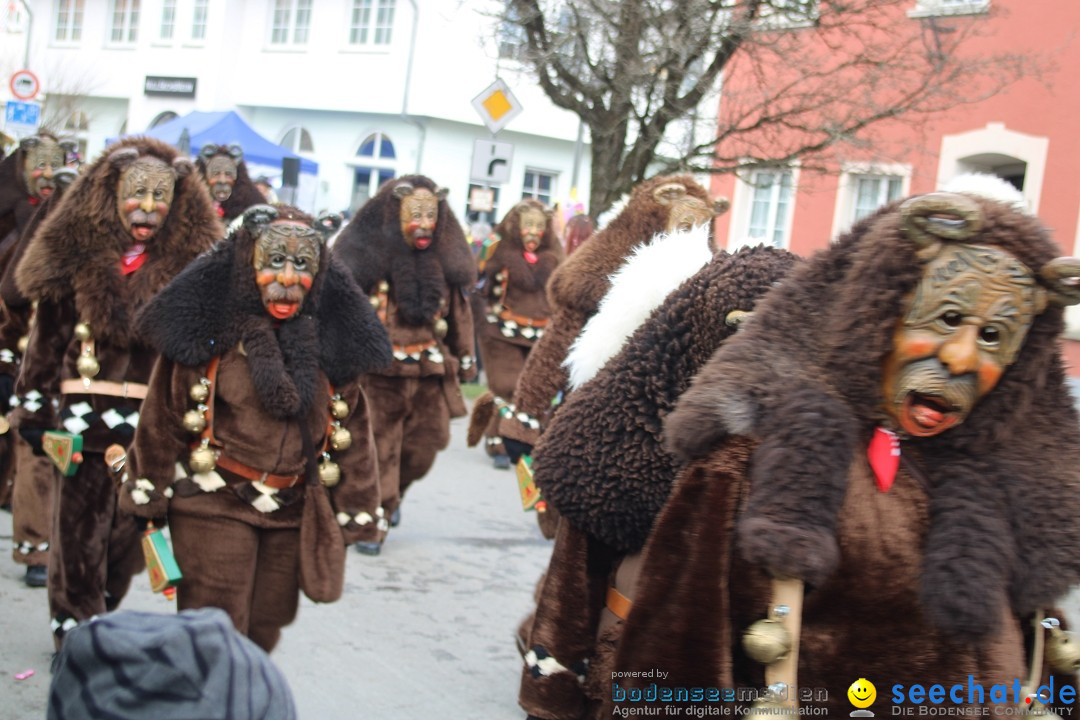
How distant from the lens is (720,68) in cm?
1182

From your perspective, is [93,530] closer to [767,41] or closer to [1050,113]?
[767,41]

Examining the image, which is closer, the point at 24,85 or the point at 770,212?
the point at 24,85

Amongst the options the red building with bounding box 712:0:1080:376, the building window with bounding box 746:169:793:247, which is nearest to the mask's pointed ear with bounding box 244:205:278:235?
the red building with bounding box 712:0:1080:376

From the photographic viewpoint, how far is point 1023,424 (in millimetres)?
2480

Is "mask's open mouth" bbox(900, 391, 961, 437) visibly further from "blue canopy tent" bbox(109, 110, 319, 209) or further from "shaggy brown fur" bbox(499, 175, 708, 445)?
"blue canopy tent" bbox(109, 110, 319, 209)

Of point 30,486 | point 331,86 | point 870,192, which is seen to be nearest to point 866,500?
point 30,486

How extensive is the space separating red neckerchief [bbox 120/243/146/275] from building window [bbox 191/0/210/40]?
29575 millimetres

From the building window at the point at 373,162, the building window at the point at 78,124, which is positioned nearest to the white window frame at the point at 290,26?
the building window at the point at 373,162

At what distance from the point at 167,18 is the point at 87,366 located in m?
31.4

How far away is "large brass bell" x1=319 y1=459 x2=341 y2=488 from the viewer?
452 centimetres

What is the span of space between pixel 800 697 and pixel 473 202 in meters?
14.3

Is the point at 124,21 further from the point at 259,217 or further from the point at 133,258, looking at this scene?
the point at 259,217

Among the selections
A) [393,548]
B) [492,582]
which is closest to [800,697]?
[492,582]

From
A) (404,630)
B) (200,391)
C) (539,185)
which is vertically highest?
(539,185)
